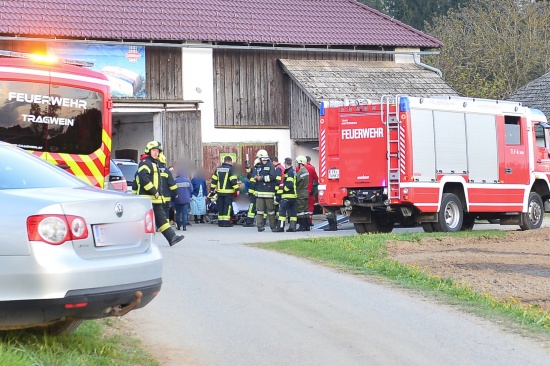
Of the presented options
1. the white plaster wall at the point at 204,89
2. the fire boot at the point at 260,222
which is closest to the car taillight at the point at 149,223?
the fire boot at the point at 260,222

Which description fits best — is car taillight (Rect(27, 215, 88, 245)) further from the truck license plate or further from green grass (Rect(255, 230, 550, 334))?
the truck license plate

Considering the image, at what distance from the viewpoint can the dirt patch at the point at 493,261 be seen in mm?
12845

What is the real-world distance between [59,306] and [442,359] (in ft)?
10.5

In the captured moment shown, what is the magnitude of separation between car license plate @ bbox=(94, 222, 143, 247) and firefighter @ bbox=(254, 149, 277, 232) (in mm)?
16273

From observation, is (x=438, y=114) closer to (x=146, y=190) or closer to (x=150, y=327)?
(x=146, y=190)

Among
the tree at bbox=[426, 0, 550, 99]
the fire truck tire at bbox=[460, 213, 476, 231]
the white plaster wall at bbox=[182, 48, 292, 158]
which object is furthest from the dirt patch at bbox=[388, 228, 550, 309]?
the tree at bbox=[426, 0, 550, 99]

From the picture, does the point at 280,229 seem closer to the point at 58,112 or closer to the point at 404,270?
the point at 58,112

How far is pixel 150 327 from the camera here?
1003cm

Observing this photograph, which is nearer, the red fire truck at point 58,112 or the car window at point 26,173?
the car window at point 26,173

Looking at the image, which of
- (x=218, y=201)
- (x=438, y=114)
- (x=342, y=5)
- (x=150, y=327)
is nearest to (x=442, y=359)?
(x=150, y=327)

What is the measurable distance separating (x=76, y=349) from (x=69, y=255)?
1.13 meters

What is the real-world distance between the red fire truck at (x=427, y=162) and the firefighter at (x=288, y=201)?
166cm

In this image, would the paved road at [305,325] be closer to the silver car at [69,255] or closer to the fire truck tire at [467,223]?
the silver car at [69,255]

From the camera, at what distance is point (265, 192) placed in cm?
2458
